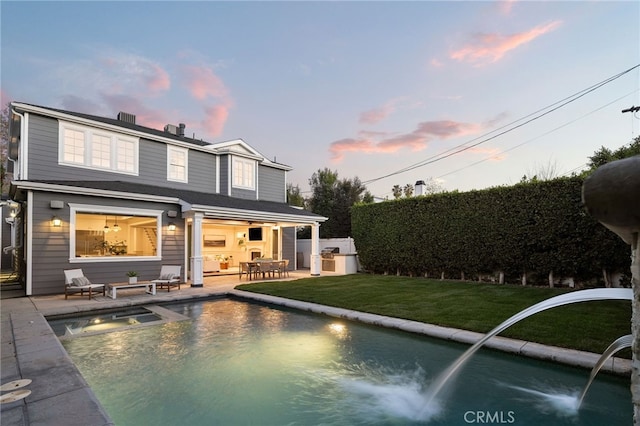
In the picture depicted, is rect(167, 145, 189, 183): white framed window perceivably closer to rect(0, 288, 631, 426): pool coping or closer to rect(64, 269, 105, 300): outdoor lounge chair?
rect(64, 269, 105, 300): outdoor lounge chair

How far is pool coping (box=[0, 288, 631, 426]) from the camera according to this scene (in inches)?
113

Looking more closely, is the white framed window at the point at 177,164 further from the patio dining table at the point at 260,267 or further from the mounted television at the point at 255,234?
the mounted television at the point at 255,234

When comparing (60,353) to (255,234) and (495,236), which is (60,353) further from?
(255,234)

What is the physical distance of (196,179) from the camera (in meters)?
14.7

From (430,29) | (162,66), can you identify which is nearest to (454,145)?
(430,29)

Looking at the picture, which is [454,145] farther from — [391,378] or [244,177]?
[391,378]

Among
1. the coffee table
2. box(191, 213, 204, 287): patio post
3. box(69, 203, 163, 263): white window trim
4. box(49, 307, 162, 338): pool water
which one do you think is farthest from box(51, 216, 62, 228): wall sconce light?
box(191, 213, 204, 287): patio post

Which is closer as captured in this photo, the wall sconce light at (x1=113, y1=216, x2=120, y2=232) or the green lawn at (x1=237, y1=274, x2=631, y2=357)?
the green lawn at (x1=237, y1=274, x2=631, y2=357)

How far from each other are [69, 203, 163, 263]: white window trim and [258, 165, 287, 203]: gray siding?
6107 millimetres

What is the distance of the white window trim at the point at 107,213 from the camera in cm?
1012

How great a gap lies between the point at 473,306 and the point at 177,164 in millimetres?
12133

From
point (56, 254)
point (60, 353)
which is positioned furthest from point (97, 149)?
point (60, 353)

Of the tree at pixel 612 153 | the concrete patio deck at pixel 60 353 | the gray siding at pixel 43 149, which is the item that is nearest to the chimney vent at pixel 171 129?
the gray siding at pixel 43 149

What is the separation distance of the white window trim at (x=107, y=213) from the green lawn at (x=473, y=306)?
365 centimetres
